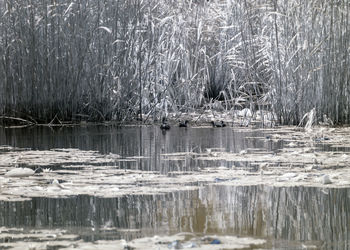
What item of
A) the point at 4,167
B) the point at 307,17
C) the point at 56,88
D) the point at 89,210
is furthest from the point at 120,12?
the point at 89,210

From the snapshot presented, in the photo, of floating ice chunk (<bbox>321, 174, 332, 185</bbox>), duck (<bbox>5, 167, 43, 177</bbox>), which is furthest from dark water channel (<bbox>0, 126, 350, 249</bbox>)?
duck (<bbox>5, 167, 43, 177</bbox>)

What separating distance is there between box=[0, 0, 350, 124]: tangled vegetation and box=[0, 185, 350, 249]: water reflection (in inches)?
135

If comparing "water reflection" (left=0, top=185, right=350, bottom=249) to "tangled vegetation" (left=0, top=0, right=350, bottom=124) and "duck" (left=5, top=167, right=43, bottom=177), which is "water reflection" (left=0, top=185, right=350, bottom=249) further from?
"tangled vegetation" (left=0, top=0, right=350, bottom=124)

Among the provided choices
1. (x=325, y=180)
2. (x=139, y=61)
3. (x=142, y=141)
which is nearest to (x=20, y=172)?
(x=325, y=180)

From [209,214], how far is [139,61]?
197 inches

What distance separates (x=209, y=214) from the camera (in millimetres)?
3121

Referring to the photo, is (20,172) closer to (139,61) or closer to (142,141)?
(142,141)

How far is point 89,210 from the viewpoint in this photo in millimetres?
3211

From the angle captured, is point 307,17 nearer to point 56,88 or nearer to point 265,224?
point 56,88

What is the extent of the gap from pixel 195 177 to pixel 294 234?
4.50 ft

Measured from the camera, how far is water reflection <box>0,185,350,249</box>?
2.78m

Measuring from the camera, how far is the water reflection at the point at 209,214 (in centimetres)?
278

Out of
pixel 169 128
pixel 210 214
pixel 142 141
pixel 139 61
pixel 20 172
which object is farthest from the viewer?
pixel 139 61

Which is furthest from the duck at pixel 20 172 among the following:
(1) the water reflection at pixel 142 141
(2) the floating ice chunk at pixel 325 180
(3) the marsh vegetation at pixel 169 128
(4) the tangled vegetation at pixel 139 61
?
(4) the tangled vegetation at pixel 139 61
